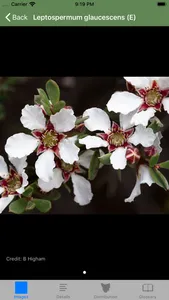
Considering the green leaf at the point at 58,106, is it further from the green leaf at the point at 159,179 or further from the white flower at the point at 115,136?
the green leaf at the point at 159,179

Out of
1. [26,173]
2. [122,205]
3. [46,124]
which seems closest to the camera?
[46,124]

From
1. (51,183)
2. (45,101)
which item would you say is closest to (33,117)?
(45,101)

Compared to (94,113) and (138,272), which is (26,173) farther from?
(138,272)

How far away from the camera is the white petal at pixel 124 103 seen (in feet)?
4.46

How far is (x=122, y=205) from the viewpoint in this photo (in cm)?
173

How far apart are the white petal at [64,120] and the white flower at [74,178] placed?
0.35ft

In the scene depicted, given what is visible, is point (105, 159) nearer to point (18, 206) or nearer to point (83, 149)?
point (83, 149)

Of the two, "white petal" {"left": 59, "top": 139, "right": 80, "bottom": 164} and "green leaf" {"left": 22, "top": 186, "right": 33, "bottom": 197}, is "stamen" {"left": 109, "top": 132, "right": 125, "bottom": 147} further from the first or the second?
"green leaf" {"left": 22, "top": 186, "right": 33, "bottom": 197}

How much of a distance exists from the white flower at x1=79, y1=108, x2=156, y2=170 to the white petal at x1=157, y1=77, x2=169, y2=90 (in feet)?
0.37

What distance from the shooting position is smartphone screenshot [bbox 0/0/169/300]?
4.46ft
